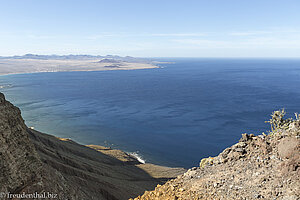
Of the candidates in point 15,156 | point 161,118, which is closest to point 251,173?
point 15,156

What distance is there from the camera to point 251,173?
44.4 feet

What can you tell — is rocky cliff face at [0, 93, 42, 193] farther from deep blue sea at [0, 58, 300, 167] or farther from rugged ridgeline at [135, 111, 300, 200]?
deep blue sea at [0, 58, 300, 167]

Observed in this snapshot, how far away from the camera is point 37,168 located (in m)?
15.3

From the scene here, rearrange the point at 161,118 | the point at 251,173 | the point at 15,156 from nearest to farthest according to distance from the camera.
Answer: the point at 251,173 → the point at 15,156 → the point at 161,118

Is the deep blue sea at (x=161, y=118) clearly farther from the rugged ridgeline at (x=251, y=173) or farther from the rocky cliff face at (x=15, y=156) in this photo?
the rocky cliff face at (x=15, y=156)

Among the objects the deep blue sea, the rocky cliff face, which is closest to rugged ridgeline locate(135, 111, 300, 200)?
the rocky cliff face

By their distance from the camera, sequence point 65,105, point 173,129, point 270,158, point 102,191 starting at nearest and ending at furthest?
1. point 270,158
2. point 102,191
3. point 173,129
4. point 65,105

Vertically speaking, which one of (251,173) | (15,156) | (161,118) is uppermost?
(15,156)

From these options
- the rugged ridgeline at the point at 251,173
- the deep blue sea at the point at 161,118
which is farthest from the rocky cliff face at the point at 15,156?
the deep blue sea at the point at 161,118

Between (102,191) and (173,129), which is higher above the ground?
(102,191)

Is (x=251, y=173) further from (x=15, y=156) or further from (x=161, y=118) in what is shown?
(x=161, y=118)

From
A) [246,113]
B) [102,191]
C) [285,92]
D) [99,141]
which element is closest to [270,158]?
[102,191]

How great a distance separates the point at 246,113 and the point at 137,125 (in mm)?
55710

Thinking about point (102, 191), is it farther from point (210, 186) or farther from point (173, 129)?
point (173, 129)
